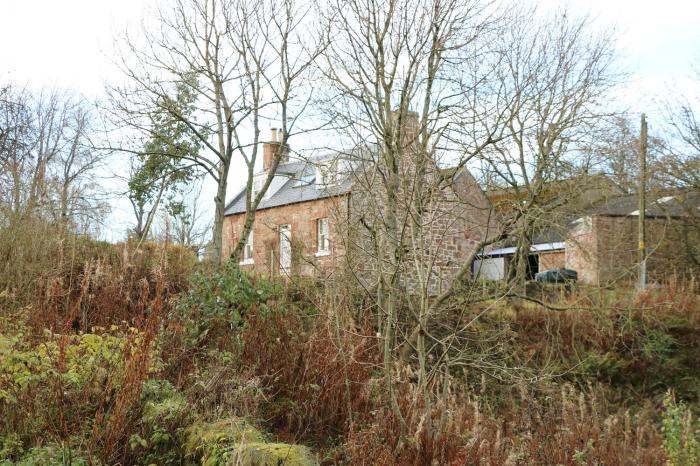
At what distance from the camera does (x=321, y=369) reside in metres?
6.83

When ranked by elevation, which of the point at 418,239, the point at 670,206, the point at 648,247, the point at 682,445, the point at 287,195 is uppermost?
the point at 287,195

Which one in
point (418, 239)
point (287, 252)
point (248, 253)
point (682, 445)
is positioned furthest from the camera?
point (248, 253)

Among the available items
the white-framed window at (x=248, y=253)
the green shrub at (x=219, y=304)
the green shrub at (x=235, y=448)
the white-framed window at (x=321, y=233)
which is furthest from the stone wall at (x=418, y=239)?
the white-framed window at (x=248, y=253)

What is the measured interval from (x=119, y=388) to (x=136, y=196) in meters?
13.6

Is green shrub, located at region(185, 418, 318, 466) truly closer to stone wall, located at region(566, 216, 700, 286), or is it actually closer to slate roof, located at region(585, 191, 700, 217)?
slate roof, located at region(585, 191, 700, 217)

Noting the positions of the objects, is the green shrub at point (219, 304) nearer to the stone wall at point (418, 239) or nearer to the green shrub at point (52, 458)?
the stone wall at point (418, 239)

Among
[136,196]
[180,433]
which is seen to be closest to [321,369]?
[180,433]

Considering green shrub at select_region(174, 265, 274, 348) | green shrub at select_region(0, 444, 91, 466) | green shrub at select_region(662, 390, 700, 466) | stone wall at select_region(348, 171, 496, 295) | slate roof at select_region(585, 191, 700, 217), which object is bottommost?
green shrub at select_region(662, 390, 700, 466)

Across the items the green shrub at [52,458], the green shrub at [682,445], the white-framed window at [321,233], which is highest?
the white-framed window at [321,233]

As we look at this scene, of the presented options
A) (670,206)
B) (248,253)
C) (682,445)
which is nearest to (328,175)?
(682,445)

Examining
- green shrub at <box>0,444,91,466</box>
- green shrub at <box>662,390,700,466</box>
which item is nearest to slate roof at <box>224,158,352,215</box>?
green shrub at <box>662,390,700,466</box>

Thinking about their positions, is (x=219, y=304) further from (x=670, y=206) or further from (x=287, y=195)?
(x=670, y=206)

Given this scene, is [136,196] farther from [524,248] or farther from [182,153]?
[524,248]

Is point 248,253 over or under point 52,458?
over
